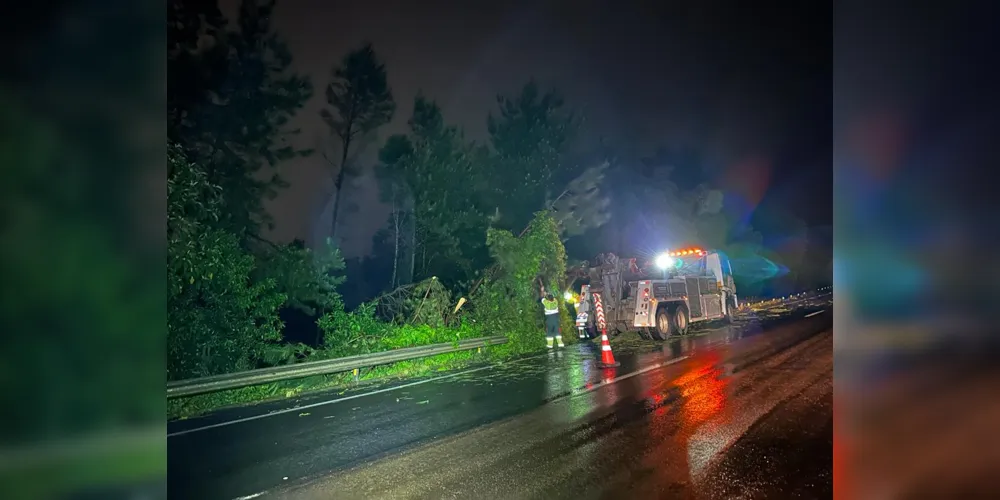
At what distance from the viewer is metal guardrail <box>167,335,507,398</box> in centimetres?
866

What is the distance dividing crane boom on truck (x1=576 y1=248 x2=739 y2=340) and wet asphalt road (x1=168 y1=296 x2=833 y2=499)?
506 cm

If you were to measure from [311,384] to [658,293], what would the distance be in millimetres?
9419

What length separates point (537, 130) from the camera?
24609 mm

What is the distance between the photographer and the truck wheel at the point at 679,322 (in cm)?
1667

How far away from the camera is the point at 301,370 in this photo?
10117 mm

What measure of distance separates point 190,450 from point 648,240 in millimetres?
23790

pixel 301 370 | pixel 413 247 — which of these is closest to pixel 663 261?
pixel 413 247

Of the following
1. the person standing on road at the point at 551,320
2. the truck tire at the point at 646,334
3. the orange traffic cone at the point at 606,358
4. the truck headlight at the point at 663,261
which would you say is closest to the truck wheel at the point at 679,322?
the truck tire at the point at 646,334

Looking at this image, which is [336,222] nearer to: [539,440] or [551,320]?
[551,320]

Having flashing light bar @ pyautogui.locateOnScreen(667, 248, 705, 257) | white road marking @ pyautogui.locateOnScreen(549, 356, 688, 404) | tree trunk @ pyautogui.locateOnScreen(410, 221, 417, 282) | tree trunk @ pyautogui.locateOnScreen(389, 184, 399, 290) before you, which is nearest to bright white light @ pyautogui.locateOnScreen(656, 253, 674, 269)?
flashing light bar @ pyautogui.locateOnScreen(667, 248, 705, 257)
